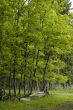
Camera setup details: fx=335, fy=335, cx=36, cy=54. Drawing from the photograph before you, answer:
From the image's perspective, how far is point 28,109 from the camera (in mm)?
23625

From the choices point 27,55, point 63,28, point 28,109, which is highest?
point 63,28

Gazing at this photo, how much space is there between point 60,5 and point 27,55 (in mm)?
6595

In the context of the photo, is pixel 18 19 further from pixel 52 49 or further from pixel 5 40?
pixel 52 49

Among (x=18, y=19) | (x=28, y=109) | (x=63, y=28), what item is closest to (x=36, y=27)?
(x=18, y=19)

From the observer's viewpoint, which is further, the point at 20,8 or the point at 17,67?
the point at 17,67

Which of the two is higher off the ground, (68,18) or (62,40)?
(68,18)

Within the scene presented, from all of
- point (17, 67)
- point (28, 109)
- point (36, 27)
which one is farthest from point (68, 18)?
point (28, 109)

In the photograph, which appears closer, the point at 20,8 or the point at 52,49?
the point at 20,8

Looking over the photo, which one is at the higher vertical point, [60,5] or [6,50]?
[60,5]

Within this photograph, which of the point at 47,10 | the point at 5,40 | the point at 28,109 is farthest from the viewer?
the point at 47,10

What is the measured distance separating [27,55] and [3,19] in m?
5.31

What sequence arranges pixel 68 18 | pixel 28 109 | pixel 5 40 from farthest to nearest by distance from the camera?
pixel 68 18 → pixel 5 40 → pixel 28 109

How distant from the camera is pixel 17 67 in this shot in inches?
1315

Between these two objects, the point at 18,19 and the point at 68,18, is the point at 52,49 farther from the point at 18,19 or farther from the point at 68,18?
the point at 18,19
